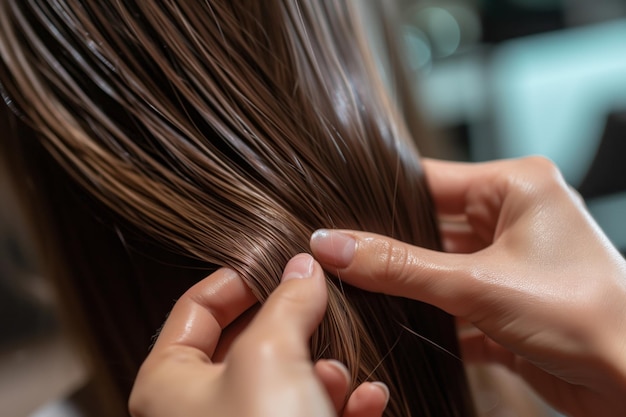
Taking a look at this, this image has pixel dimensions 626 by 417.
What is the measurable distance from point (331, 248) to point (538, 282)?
7.3 inches

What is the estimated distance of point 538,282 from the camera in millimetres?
523

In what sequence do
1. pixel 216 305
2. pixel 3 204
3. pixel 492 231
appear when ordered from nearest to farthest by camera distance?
1. pixel 216 305
2. pixel 492 231
3. pixel 3 204

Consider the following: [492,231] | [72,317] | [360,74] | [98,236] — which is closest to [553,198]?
[492,231]

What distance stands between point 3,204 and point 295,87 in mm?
698

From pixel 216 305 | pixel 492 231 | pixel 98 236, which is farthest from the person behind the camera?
pixel 492 231

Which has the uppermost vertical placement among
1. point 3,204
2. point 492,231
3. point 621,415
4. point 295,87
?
point 295,87

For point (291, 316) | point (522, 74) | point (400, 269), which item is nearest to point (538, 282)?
point (400, 269)

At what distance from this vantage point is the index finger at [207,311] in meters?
0.45

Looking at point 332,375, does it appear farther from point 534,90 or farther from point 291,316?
point 534,90

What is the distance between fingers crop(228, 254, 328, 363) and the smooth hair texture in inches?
1.7

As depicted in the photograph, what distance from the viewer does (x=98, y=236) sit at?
58cm

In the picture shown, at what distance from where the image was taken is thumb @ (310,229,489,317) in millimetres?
481

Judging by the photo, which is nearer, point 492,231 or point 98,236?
point 98,236

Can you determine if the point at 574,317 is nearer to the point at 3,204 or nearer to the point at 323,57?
the point at 323,57
